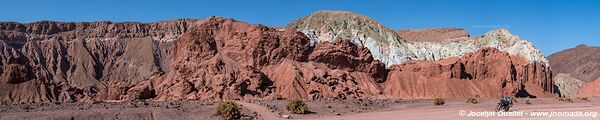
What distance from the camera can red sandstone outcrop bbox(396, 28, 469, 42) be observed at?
435ft

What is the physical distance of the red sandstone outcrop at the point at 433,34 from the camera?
435 ft

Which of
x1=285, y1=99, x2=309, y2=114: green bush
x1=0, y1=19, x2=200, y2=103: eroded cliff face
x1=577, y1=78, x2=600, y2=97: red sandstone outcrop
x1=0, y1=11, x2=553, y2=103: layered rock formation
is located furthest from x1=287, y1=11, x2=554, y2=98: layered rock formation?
x1=0, y1=19, x2=200, y2=103: eroded cliff face

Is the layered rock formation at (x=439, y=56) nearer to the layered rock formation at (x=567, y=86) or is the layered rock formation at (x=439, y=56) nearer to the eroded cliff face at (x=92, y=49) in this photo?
the layered rock formation at (x=567, y=86)

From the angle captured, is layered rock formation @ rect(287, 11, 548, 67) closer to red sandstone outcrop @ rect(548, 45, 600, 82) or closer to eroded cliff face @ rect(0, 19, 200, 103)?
eroded cliff face @ rect(0, 19, 200, 103)

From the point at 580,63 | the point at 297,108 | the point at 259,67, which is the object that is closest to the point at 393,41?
the point at 259,67

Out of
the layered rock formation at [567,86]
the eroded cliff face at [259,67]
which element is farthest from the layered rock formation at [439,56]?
the layered rock formation at [567,86]

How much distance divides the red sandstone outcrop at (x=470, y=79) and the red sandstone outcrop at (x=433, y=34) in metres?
34.1

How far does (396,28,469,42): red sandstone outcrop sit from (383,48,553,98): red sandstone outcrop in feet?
112

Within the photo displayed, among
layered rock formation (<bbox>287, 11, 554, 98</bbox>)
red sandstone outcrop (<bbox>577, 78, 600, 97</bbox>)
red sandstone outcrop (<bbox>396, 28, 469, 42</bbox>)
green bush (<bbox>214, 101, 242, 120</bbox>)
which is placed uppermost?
red sandstone outcrop (<bbox>396, 28, 469, 42</bbox>)

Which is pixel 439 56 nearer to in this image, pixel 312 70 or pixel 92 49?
pixel 312 70

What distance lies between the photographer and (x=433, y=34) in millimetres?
138000

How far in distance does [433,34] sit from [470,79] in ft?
175

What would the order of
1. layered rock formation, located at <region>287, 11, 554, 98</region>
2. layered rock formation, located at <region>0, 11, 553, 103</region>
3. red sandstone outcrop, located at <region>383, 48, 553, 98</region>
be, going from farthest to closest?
layered rock formation, located at <region>287, 11, 554, 98</region>
red sandstone outcrop, located at <region>383, 48, 553, 98</region>
layered rock formation, located at <region>0, 11, 553, 103</region>

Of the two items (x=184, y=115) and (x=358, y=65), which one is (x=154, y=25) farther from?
(x=184, y=115)
